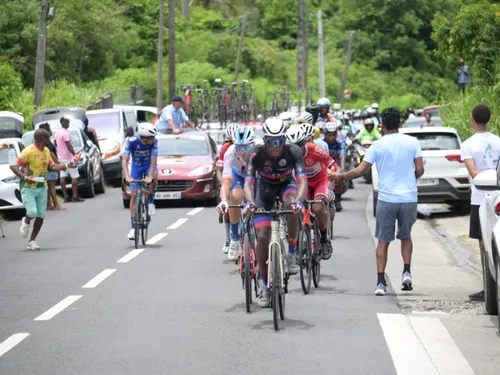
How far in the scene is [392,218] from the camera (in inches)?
496

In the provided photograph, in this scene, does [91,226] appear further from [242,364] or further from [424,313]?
[242,364]

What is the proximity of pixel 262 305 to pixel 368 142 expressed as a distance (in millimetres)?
21434

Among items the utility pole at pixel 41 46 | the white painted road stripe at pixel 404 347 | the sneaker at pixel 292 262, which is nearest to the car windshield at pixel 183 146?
the utility pole at pixel 41 46

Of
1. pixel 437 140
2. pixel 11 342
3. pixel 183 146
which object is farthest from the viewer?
pixel 183 146

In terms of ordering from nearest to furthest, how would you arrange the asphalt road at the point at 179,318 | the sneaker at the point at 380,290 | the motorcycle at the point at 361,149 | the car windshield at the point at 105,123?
the asphalt road at the point at 179,318
the sneaker at the point at 380,290
the motorcycle at the point at 361,149
the car windshield at the point at 105,123

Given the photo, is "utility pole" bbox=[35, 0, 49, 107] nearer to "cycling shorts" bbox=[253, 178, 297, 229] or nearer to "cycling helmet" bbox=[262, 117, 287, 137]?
"cycling shorts" bbox=[253, 178, 297, 229]

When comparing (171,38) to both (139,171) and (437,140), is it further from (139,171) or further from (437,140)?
(139,171)

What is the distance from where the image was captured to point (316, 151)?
14094 mm

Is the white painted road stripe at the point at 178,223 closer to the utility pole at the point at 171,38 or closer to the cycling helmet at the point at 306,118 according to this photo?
the cycling helmet at the point at 306,118

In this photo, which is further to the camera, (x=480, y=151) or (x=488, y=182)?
(x=480, y=151)

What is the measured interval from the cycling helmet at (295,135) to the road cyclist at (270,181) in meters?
0.47

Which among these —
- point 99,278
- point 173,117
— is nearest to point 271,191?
point 99,278

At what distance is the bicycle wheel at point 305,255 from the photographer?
1300 cm

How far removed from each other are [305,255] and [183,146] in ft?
46.1
